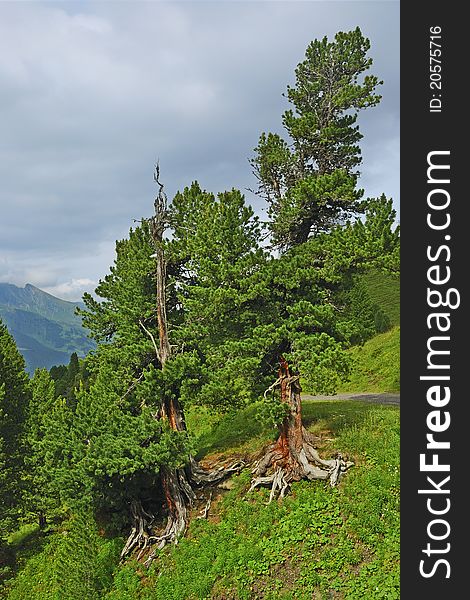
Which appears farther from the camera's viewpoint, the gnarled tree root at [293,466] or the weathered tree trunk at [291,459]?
the weathered tree trunk at [291,459]

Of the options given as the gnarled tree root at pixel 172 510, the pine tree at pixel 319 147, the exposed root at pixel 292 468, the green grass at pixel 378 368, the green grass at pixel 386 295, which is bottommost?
the gnarled tree root at pixel 172 510

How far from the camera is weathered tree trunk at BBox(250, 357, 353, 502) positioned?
14609 mm

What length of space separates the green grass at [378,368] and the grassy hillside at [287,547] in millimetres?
16885

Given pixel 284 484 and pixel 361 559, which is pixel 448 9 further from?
pixel 284 484

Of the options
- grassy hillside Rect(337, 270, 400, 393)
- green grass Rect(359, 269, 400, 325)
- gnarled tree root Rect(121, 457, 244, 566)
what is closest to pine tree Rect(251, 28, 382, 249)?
gnarled tree root Rect(121, 457, 244, 566)

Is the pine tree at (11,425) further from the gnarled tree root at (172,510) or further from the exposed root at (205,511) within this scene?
the exposed root at (205,511)

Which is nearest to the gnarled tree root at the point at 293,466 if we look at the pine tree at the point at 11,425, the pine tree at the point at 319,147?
the pine tree at the point at 319,147

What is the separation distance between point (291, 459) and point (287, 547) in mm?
3408

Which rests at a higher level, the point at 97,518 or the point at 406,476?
the point at 406,476

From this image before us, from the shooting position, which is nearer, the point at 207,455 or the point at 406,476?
the point at 406,476

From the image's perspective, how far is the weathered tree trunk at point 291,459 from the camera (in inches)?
575

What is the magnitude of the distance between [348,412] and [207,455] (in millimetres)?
7256

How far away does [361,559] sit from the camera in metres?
11.1

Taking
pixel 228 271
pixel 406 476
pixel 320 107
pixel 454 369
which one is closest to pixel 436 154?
pixel 454 369
